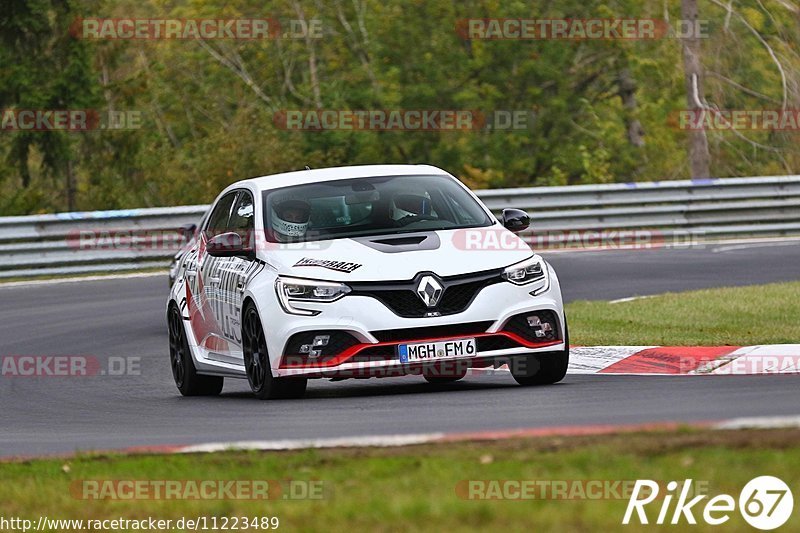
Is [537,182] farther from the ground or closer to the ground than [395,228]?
closer to the ground

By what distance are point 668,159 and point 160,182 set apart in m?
18.5

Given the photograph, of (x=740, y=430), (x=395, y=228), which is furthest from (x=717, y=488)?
(x=395, y=228)

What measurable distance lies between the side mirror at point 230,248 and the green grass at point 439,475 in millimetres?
3618

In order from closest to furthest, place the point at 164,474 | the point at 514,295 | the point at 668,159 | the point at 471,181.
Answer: the point at 164,474, the point at 514,295, the point at 471,181, the point at 668,159

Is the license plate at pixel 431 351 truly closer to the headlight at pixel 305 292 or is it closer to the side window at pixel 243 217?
the headlight at pixel 305 292

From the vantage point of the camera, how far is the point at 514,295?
37.2 feet

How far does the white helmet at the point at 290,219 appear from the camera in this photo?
12.0 metres

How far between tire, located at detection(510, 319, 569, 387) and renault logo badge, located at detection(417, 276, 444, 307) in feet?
2.83

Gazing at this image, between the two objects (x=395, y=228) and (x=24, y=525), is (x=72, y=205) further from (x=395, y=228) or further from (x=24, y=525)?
(x=24, y=525)

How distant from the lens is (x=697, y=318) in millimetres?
15680

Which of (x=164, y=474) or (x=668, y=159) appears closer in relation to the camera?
(x=164, y=474)

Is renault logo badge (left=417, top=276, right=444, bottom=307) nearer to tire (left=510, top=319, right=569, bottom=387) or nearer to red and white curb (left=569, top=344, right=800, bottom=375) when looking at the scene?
tire (left=510, top=319, right=569, bottom=387)

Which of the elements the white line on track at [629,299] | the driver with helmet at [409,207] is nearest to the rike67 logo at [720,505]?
the driver with helmet at [409,207]

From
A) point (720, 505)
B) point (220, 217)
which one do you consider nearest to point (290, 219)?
point (220, 217)
